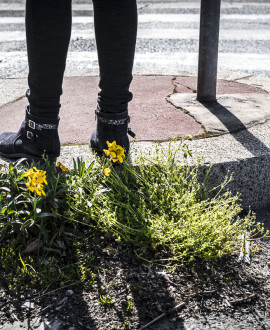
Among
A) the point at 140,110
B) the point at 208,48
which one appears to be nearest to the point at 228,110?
the point at 208,48

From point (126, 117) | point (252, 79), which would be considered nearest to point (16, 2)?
point (252, 79)

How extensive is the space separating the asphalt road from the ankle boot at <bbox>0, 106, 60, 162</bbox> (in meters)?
1.63

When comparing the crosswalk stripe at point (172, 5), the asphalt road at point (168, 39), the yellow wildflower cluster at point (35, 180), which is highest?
the crosswalk stripe at point (172, 5)

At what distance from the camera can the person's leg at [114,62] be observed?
2.09 metres

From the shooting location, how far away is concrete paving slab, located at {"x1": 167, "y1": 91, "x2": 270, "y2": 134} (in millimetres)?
2746

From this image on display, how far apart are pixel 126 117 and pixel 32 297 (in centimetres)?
95

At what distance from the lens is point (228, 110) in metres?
2.96

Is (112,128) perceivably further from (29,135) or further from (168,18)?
(168,18)

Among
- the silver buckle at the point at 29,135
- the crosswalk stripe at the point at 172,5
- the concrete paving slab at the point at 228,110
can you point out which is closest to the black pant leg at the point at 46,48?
the silver buckle at the point at 29,135

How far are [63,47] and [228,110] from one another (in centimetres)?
119

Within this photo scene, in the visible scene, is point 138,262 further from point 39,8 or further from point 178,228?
point 39,8

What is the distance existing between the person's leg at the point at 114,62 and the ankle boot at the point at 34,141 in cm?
22

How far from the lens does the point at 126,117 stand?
2342 mm

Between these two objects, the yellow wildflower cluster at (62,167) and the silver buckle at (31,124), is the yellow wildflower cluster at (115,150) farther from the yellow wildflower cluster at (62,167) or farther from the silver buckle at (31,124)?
→ the silver buckle at (31,124)
